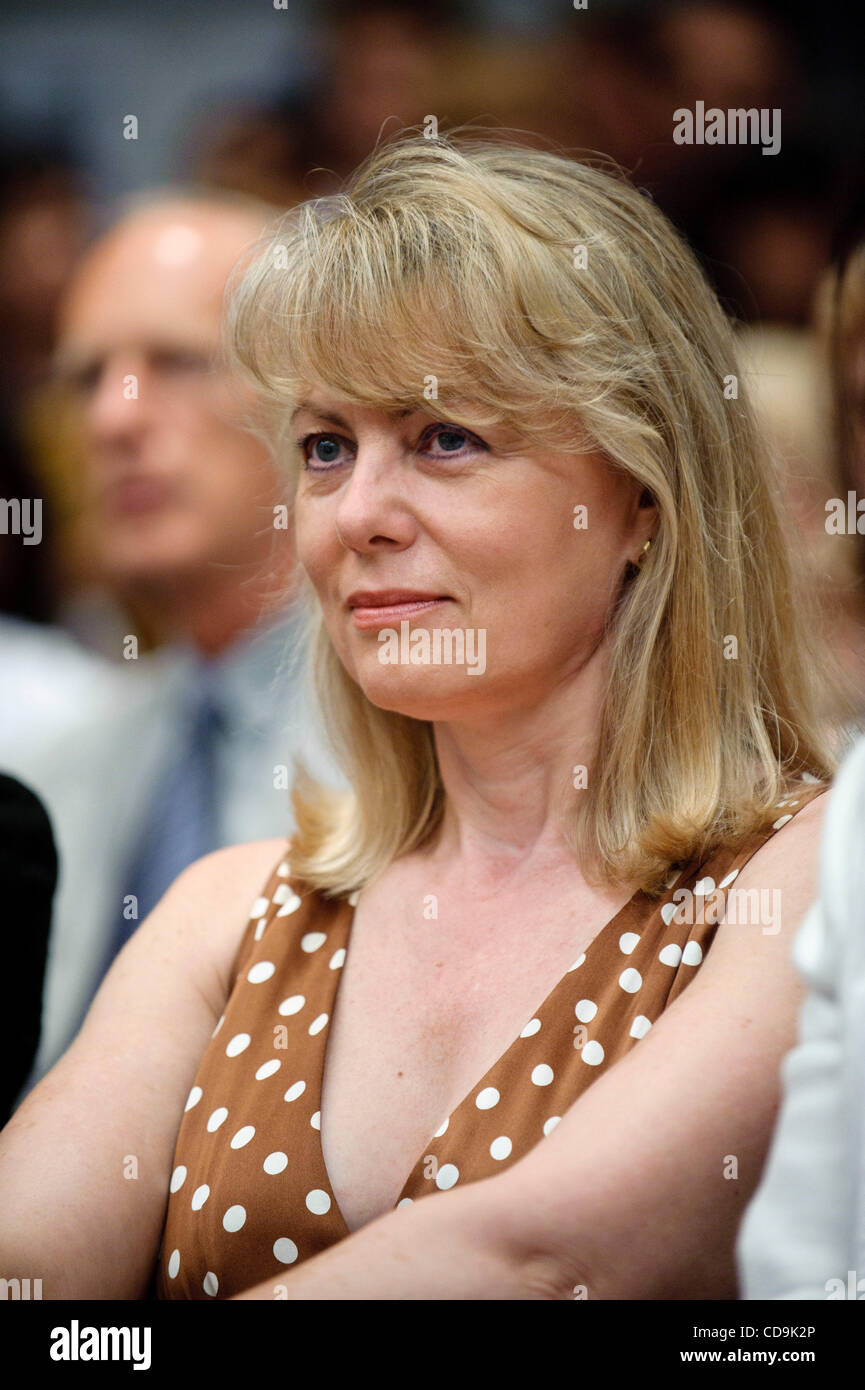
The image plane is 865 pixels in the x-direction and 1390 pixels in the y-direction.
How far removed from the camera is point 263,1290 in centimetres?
129

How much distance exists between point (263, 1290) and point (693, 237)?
1890 millimetres

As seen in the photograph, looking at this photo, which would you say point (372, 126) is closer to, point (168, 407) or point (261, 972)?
point (168, 407)

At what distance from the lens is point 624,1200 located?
1.21 metres

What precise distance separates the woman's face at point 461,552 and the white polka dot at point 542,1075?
0.39 m

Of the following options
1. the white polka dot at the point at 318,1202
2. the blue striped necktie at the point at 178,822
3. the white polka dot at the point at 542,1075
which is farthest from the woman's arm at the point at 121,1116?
the blue striped necktie at the point at 178,822

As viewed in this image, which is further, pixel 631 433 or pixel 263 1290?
pixel 631 433

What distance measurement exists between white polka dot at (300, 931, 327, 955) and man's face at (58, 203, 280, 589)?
1.30m

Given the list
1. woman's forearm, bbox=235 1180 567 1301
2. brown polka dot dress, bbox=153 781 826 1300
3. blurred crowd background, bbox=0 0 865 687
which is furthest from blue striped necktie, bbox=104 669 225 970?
woman's forearm, bbox=235 1180 567 1301

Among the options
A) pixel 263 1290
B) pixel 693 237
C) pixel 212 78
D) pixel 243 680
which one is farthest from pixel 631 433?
pixel 212 78

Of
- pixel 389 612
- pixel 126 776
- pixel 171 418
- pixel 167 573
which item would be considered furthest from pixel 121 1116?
pixel 171 418

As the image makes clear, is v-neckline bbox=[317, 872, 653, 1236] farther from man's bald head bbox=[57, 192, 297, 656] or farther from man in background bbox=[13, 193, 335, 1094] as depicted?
man's bald head bbox=[57, 192, 297, 656]

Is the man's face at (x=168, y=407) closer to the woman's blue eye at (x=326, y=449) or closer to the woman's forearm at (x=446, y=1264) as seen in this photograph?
the woman's blue eye at (x=326, y=449)

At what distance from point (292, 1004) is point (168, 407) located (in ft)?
5.23

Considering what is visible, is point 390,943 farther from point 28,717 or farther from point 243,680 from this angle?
point 28,717
